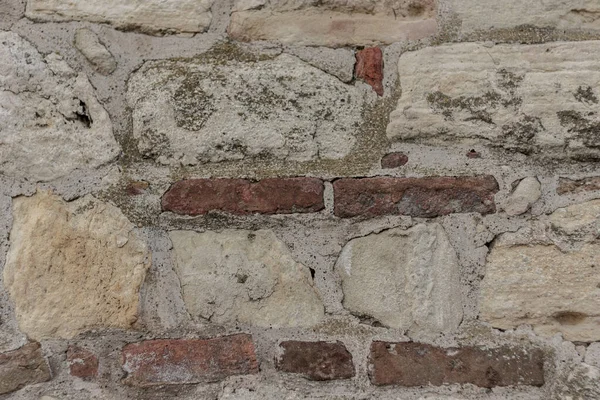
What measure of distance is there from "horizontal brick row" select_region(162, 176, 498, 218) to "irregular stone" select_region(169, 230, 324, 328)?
49 millimetres

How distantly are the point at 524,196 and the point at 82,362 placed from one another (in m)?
0.69

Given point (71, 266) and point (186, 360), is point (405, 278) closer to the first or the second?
point (186, 360)

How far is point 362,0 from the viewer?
907mm

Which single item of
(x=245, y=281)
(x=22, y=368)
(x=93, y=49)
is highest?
(x=93, y=49)

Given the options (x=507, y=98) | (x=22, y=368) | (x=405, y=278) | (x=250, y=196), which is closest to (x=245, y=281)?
(x=250, y=196)

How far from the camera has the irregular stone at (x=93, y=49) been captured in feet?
2.94

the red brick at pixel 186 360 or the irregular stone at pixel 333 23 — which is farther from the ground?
the irregular stone at pixel 333 23

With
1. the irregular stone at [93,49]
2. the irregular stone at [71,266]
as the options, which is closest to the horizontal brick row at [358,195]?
the irregular stone at [71,266]

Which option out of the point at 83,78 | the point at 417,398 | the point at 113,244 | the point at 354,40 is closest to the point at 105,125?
the point at 83,78

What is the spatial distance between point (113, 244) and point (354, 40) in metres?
0.47

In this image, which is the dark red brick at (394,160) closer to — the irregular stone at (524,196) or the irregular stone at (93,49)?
the irregular stone at (524,196)

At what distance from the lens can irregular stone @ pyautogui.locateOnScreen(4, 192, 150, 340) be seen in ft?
2.91

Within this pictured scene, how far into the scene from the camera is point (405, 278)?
0.89 metres

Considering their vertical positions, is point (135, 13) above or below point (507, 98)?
above
